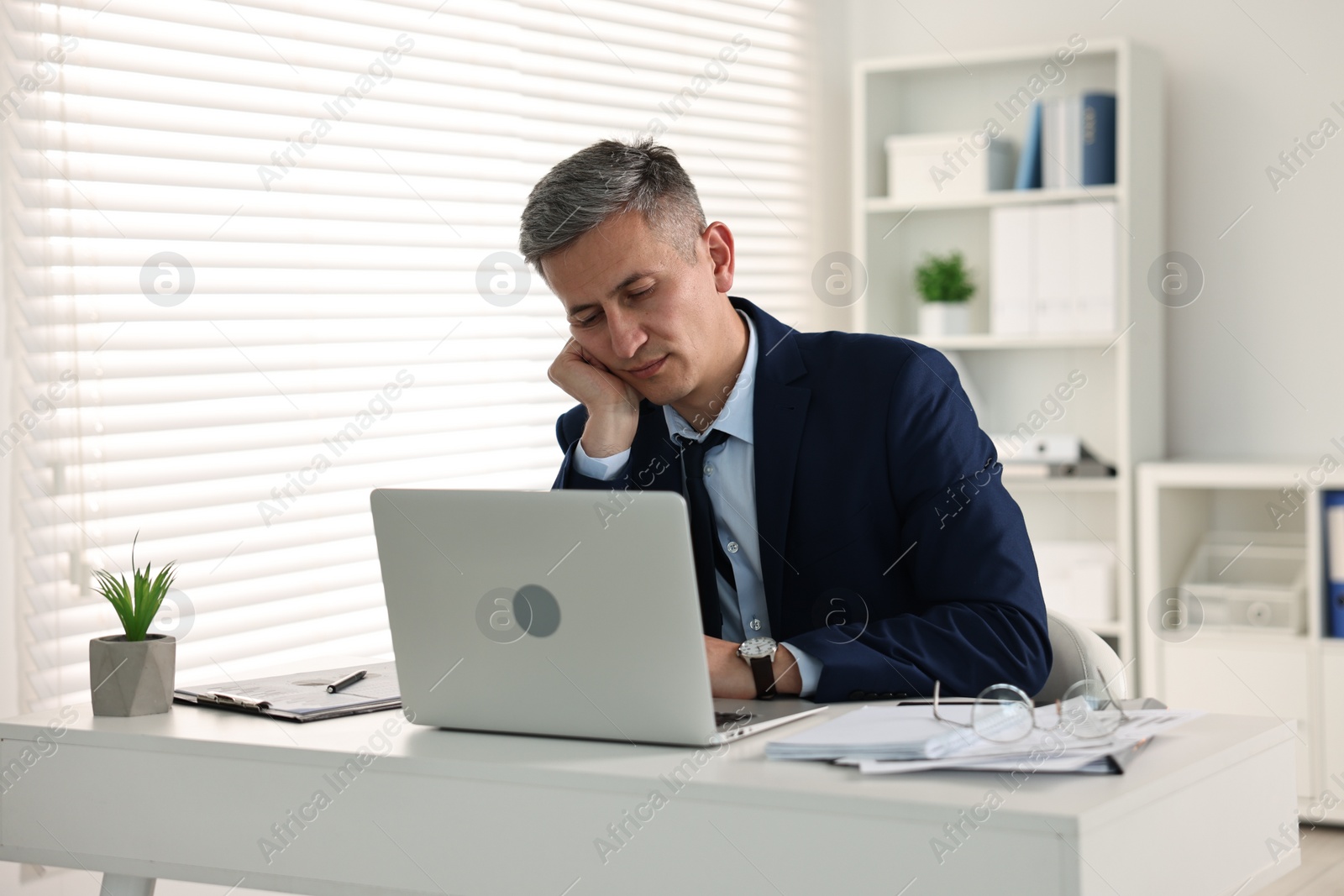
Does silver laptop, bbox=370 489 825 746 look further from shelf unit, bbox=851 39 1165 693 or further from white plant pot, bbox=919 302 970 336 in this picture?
white plant pot, bbox=919 302 970 336

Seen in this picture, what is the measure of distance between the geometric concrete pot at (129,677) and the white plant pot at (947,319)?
10.1 feet

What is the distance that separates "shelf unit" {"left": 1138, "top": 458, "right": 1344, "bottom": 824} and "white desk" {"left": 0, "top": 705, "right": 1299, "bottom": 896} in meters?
2.40

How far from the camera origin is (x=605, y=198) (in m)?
1.91

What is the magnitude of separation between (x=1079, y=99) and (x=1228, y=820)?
309cm

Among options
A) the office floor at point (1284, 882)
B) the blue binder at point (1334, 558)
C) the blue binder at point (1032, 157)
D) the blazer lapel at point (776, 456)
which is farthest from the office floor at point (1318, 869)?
the blue binder at point (1032, 157)

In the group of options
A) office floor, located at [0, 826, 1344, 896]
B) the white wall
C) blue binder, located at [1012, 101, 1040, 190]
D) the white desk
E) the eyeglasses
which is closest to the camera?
the white desk

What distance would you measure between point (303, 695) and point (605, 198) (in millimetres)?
764

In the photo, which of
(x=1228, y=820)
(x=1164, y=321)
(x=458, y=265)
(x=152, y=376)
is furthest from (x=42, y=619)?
(x=1164, y=321)

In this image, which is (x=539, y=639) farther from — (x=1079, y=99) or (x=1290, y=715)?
(x=1079, y=99)

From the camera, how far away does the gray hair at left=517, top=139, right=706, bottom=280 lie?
1911 millimetres

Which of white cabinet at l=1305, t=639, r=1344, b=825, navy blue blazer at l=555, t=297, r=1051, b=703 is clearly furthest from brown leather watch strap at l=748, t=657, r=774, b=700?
white cabinet at l=1305, t=639, r=1344, b=825

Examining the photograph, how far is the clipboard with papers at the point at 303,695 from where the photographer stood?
1.56m

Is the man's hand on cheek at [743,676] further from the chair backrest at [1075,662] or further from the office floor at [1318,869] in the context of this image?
the office floor at [1318,869]

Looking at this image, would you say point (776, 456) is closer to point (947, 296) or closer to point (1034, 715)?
point (1034, 715)
